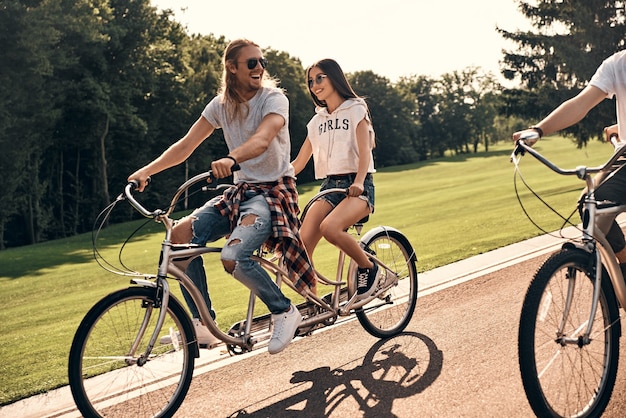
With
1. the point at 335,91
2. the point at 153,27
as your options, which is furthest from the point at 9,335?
the point at 153,27

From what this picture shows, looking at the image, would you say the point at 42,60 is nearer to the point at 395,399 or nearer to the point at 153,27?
the point at 153,27

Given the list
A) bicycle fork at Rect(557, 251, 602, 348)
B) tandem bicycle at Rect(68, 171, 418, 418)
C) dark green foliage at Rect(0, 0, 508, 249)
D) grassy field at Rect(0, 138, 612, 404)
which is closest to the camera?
bicycle fork at Rect(557, 251, 602, 348)

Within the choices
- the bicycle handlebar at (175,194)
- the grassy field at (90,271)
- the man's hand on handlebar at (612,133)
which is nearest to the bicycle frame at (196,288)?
the bicycle handlebar at (175,194)

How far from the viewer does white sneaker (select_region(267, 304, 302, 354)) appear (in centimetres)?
412

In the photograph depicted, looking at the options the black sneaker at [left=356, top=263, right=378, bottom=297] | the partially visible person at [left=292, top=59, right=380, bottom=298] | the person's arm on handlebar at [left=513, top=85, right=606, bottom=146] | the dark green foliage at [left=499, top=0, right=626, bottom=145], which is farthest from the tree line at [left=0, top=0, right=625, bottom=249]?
the person's arm on handlebar at [left=513, top=85, right=606, bottom=146]

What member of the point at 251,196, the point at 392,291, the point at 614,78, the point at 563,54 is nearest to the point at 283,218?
the point at 251,196

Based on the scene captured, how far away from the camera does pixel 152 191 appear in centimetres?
3856

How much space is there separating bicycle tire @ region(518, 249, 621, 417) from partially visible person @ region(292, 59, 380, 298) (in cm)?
184

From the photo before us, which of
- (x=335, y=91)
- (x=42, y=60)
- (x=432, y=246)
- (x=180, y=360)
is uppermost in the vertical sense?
(x=42, y=60)

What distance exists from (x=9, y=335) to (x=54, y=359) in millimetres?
2169

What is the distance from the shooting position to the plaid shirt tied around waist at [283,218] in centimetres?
412

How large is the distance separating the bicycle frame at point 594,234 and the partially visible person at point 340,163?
66.0 inches

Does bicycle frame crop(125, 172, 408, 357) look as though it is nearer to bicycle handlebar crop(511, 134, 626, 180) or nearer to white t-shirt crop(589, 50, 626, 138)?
bicycle handlebar crop(511, 134, 626, 180)

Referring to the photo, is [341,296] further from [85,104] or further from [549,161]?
[85,104]
